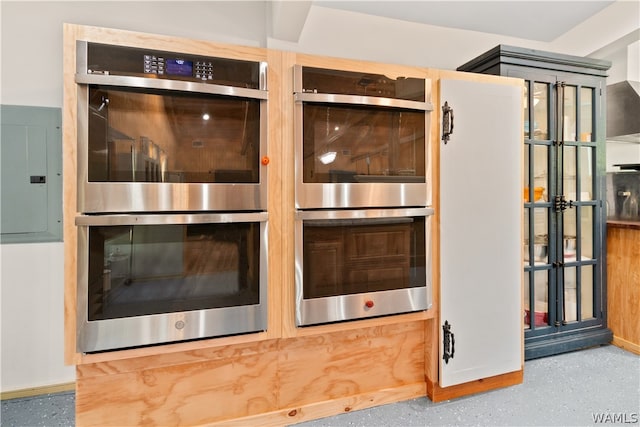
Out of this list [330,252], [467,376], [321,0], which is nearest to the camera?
[330,252]

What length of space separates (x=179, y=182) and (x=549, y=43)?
315 cm

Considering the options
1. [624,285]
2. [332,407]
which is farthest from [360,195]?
[624,285]

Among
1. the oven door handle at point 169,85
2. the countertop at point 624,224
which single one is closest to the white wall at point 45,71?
the oven door handle at point 169,85

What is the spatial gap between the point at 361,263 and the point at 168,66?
1150 mm

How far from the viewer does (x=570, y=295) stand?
7.50 feet

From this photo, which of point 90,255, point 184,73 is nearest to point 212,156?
point 184,73

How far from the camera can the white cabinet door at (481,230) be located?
1639mm

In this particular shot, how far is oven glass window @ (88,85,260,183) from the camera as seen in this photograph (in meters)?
1.18

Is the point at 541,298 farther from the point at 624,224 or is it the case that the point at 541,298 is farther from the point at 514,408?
the point at 514,408

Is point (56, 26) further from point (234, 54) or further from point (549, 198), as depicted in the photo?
point (549, 198)

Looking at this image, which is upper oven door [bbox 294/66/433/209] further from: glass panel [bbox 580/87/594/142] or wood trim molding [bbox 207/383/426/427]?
glass panel [bbox 580/87/594/142]

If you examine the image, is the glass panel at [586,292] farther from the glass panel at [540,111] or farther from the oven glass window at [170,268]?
the oven glass window at [170,268]

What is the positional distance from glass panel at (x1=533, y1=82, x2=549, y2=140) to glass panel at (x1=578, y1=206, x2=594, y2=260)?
0.64 meters

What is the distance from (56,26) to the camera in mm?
1708
